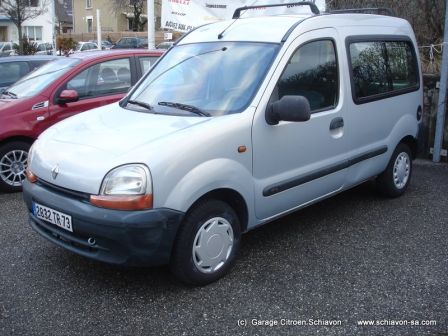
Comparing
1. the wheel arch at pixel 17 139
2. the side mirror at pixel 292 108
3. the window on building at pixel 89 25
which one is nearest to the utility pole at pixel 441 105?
the side mirror at pixel 292 108

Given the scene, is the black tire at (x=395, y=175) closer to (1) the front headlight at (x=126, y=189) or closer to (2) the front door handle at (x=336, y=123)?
(2) the front door handle at (x=336, y=123)

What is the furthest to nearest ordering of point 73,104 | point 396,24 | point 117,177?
point 73,104, point 396,24, point 117,177

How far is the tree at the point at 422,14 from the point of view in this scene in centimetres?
916

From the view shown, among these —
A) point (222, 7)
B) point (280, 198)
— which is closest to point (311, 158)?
point (280, 198)

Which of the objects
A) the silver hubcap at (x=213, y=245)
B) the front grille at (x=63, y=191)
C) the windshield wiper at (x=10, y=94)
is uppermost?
the windshield wiper at (x=10, y=94)

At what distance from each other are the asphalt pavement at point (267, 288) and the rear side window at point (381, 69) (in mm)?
1285

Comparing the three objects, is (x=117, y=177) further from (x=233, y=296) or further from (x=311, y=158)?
(x=311, y=158)

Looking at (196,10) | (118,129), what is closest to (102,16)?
(196,10)

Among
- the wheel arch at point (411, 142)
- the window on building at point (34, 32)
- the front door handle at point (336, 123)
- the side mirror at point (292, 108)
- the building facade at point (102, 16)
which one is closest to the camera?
the side mirror at point (292, 108)

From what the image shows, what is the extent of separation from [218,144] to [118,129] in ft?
2.48

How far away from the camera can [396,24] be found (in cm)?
535

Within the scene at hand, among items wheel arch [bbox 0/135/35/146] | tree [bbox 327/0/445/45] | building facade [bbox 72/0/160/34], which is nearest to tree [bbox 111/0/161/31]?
building facade [bbox 72/0/160/34]

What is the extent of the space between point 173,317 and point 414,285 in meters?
1.73

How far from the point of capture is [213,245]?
3.46 m
